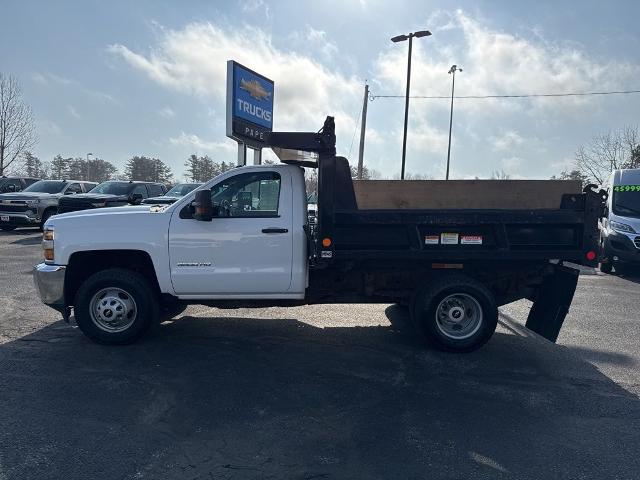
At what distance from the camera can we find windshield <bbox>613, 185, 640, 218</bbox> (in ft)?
37.8

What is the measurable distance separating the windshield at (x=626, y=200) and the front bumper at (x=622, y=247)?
1.79ft

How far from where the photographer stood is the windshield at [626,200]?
1152cm

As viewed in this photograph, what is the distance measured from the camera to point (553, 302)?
5703mm

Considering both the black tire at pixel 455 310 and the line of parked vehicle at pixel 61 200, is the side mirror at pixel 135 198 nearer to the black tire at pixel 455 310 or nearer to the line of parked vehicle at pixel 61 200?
the line of parked vehicle at pixel 61 200

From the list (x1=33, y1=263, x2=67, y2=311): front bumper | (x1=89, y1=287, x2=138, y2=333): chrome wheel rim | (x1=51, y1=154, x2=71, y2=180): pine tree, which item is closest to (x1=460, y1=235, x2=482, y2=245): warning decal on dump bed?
(x1=89, y1=287, x2=138, y2=333): chrome wheel rim

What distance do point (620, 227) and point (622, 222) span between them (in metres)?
0.13

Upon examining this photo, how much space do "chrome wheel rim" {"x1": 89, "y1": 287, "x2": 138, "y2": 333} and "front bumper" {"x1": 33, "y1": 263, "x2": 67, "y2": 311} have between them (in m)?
0.37

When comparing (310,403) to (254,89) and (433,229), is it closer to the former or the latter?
(433,229)

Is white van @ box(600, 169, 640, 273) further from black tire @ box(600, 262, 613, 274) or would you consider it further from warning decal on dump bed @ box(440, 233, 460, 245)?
warning decal on dump bed @ box(440, 233, 460, 245)

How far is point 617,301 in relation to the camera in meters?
8.69

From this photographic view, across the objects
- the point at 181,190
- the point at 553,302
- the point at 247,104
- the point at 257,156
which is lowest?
the point at 553,302

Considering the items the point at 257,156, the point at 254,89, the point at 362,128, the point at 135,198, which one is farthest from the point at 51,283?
the point at 362,128

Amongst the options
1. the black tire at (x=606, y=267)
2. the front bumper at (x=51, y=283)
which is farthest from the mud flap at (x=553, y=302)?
the black tire at (x=606, y=267)

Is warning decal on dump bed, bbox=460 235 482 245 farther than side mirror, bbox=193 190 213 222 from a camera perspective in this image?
Yes
